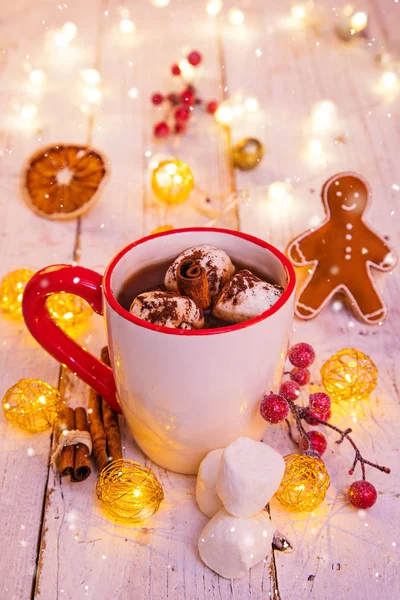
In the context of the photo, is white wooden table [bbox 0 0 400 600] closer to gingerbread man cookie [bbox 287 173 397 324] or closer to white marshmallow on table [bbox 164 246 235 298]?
gingerbread man cookie [bbox 287 173 397 324]

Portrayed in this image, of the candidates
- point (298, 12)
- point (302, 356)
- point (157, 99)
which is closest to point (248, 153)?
point (157, 99)

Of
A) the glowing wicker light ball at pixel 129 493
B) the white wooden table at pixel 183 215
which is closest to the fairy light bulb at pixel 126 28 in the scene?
the white wooden table at pixel 183 215

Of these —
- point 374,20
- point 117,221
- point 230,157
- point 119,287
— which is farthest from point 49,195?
point 374,20

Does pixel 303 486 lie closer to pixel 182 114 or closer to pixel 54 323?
pixel 54 323

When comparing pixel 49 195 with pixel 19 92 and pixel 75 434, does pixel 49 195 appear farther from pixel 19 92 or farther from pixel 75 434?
pixel 75 434

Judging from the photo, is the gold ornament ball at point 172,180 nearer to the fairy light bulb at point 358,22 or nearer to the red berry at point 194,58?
the red berry at point 194,58
